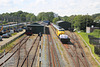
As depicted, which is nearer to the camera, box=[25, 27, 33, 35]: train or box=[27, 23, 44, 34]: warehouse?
box=[25, 27, 33, 35]: train

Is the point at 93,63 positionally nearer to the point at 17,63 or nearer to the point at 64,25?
the point at 17,63

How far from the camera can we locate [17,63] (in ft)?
54.9

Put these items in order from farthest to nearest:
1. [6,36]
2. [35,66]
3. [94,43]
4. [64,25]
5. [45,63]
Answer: [64,25]
[6,36]
[94,43]
[45,63]
[35,66]

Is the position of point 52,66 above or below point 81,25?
below

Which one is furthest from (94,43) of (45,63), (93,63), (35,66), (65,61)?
(35,66)

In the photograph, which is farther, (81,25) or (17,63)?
(81,25)

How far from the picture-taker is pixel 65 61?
719 inches

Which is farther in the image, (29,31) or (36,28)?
(36,28)

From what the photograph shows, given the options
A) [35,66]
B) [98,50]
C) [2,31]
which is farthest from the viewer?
[2,31]

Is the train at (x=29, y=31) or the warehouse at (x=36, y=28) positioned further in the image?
the warehouse at (x=36, y=28)

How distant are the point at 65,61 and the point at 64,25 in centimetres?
4403

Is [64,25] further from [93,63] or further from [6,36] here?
Answer: [93,63]

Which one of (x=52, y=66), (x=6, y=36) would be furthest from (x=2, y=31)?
(x=52, y=66)

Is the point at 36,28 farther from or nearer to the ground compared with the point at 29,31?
farther from the ground
